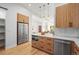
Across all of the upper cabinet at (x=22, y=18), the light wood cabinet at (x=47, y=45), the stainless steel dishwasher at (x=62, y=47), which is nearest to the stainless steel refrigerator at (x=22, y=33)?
the upper cabinet at (x=22, y=18)

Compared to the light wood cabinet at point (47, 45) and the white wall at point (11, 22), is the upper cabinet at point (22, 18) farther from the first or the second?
the light wood cabinet at point (47, 45)

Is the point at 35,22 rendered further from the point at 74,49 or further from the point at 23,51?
the point at 74,49

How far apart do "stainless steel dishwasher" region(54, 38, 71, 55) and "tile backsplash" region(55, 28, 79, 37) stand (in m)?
0.17

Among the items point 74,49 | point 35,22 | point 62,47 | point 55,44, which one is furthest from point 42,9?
point 74,49

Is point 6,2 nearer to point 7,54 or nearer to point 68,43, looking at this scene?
point 7,54

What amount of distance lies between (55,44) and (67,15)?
61cm

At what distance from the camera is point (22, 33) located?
8.93ft

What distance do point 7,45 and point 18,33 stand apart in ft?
1.02

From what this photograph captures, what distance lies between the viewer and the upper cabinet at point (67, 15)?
2.59 metres

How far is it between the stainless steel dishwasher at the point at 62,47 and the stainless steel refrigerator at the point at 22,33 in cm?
59
